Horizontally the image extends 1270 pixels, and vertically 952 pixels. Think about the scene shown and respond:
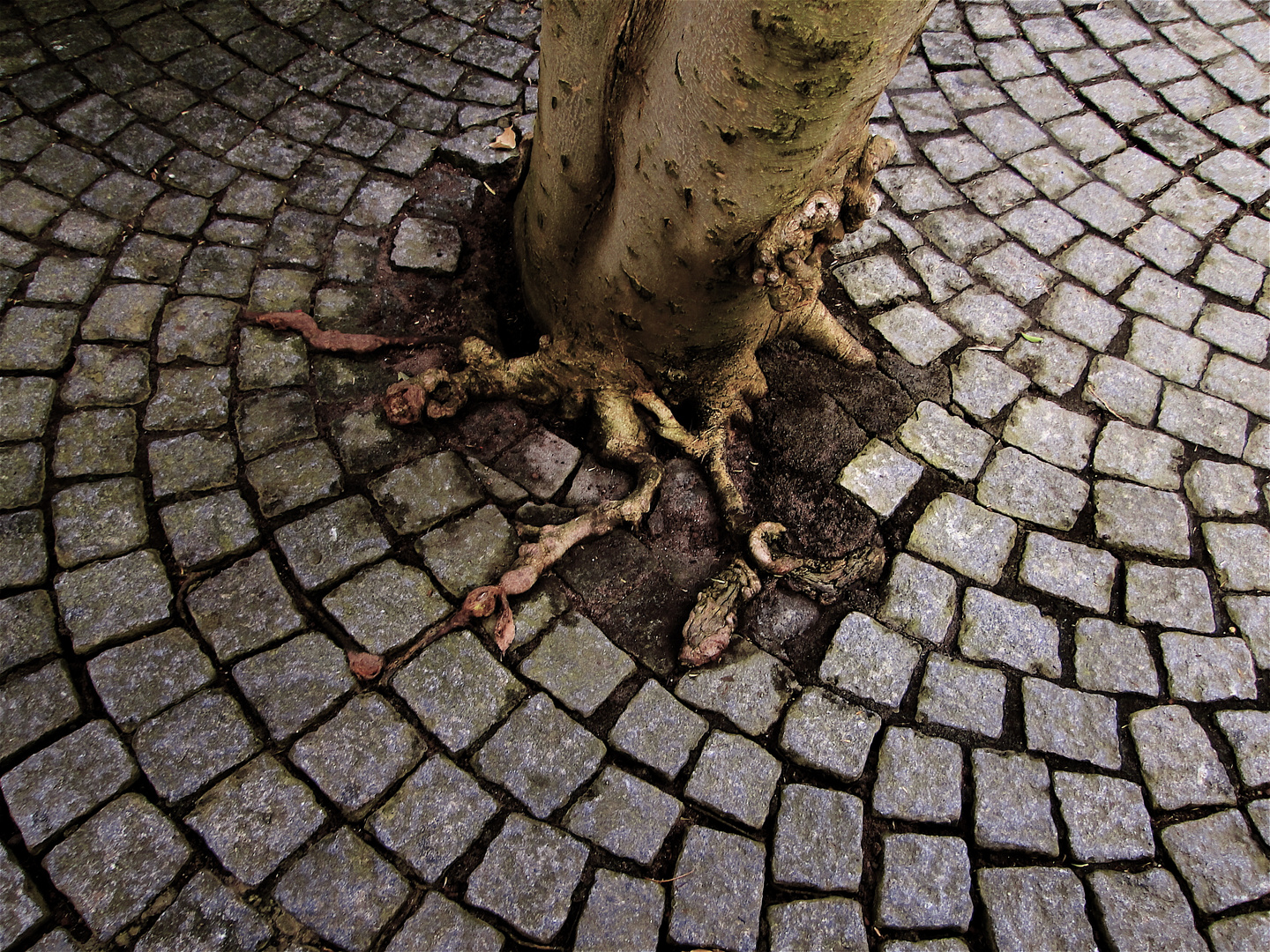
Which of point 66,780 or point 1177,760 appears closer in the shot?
point 66,780

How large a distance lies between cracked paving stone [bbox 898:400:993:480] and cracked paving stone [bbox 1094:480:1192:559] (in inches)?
17.4

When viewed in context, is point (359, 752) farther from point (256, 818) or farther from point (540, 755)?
point (540, 755)

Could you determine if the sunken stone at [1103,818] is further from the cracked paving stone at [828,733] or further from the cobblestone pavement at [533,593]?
the cracked paving stone at [828,733]

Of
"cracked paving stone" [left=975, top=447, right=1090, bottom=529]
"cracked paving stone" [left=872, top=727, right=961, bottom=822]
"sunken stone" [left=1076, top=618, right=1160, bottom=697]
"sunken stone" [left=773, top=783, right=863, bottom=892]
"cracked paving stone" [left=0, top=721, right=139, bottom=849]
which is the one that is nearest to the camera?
"cracked paving stone" [left=0, top=721, right=139, bottom=849]

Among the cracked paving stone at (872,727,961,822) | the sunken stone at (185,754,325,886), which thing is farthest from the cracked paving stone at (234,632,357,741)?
the cracked paving stone at (872,727,961,822)

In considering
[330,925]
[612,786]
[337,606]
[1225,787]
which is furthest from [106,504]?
[1225,787]

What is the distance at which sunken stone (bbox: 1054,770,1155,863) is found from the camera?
219cm

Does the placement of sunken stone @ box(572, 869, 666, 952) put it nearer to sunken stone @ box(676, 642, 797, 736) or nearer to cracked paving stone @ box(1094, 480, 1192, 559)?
sunken stone @ box(676, 642, 797, 736)

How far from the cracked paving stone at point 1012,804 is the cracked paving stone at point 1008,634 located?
303 mm

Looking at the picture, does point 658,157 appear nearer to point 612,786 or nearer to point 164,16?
point 612,786

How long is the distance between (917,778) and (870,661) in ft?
1.18

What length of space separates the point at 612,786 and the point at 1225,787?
182cm

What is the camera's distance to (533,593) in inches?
96.7

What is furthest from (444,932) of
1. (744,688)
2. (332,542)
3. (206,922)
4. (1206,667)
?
(1206,667)
